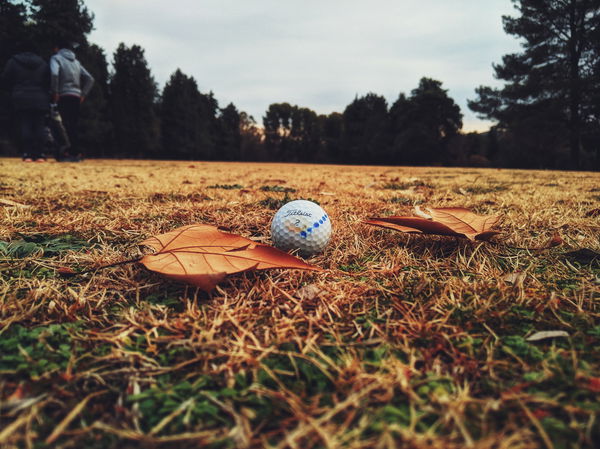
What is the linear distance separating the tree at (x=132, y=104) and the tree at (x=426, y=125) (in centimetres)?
2259

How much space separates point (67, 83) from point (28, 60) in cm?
88

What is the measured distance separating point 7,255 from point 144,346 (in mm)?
932

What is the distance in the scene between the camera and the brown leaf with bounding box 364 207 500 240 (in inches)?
58.0

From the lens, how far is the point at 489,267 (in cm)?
137

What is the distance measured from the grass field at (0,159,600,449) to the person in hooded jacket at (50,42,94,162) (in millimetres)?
7295

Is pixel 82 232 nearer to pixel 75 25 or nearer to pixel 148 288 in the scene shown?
pixel 148 288

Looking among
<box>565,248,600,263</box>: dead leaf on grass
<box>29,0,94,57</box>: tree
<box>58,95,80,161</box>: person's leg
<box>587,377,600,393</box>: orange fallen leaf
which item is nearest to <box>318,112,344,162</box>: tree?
<box>29,0,94,57</box>: tree

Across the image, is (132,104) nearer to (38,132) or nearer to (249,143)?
(249,143)

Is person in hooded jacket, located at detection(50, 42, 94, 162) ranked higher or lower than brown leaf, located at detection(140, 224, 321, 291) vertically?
higher

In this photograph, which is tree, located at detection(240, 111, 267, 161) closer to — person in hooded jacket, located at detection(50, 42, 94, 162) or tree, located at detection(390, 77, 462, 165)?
tree, located at detection(390, 77, 462, 165)

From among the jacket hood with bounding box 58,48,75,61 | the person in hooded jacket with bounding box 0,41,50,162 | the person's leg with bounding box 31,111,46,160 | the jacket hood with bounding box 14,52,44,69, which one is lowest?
the person's leg with bounding box 31,111,46,160

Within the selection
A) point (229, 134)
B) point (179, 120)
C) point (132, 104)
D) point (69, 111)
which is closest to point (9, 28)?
point (132, 104)

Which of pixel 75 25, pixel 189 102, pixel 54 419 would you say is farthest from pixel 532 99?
pixel 189 102

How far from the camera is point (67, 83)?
24.3ft
